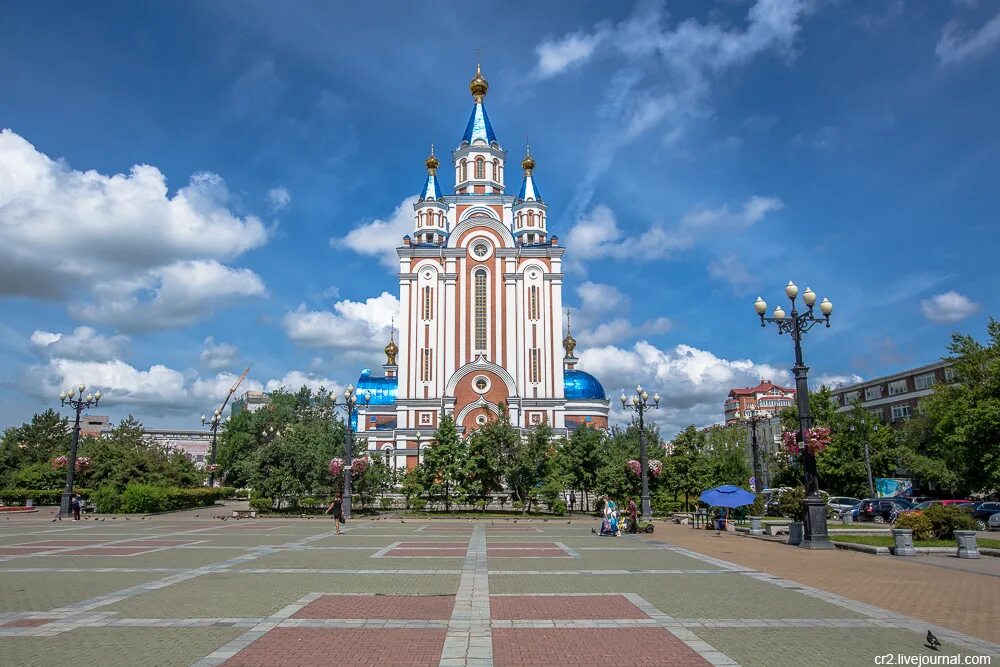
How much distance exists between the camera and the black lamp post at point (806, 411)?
17.4m

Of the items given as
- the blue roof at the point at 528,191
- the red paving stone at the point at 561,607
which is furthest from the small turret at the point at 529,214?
the red paving stone at the point at 561,607

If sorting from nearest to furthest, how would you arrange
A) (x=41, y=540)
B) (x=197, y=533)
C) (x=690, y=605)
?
(x=690, y=605) < (x=41, y=540) < (x=197, y=533)

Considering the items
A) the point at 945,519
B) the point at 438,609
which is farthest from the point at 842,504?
the point at 438,609

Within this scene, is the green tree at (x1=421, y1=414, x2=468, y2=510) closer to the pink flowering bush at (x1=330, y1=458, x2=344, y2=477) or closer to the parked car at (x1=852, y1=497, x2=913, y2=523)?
the pink flowering bush at (x1=330, y1=458, x2=344, y2=477)

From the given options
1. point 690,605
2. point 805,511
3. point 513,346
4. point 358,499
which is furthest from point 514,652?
point 513,346

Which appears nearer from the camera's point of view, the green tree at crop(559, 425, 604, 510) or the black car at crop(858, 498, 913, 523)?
the black car at crop(858, 498, 913, 523)

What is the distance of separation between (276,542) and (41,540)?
277 inches

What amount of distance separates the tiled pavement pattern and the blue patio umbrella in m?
5.98

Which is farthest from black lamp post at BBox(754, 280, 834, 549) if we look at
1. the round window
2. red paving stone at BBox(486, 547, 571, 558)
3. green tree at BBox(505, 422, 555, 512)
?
the round window

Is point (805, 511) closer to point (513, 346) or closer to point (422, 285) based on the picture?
point (513, 346)

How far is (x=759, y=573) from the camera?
12.7 m

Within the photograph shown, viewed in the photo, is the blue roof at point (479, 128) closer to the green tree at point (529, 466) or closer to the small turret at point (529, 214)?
the small turret at point (529, 214)

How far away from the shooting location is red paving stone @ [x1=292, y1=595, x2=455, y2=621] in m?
8.60

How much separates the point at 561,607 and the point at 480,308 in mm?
46804
